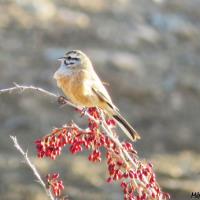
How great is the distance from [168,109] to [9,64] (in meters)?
3.96

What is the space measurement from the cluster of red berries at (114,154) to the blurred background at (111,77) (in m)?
8.43

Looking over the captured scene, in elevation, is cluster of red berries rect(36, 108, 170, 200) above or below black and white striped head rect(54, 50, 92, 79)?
below

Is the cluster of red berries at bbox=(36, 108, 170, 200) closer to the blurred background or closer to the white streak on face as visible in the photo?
the white streak on face

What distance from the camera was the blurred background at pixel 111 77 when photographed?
14.1 meters

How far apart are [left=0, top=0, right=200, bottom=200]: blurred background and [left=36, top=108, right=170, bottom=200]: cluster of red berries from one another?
8435mm

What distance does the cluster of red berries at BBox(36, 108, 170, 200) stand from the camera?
169 inches

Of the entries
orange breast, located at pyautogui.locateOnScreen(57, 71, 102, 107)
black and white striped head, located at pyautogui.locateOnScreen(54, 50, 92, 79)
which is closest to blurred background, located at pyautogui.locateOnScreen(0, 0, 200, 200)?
black and white striped head, located at pyautogui.locateOnScreen(54, 50, 92, 79)

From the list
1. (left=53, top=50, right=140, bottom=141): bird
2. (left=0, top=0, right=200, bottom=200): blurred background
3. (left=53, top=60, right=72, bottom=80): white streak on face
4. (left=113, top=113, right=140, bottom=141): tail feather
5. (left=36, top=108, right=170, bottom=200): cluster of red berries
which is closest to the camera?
(left=36, top=108, right=170, bottom=200): cluster of red berries

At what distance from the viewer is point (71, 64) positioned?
6234 millimetres

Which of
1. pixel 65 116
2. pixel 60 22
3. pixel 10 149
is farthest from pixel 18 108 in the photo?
pixel 60 22

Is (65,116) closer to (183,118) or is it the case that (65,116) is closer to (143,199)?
(183,118)

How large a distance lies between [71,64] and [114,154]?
2.07 m

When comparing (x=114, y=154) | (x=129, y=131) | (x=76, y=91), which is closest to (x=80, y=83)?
(x=76, y=91)

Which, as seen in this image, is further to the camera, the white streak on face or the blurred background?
the blurred background
